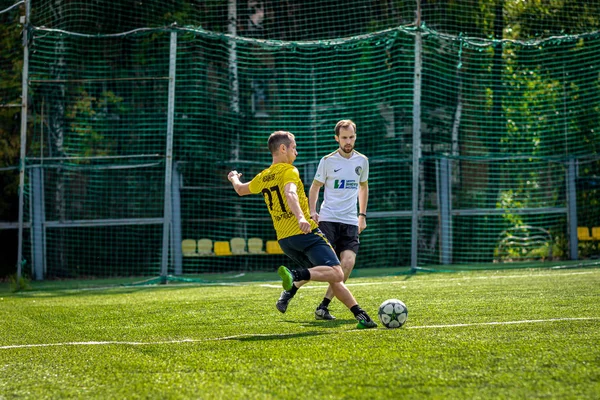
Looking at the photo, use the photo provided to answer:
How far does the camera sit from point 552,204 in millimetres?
16438

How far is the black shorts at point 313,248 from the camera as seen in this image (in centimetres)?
632

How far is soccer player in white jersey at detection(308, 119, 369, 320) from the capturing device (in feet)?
24.7

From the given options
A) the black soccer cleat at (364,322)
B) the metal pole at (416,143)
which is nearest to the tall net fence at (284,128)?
the metal pole at (416,143)

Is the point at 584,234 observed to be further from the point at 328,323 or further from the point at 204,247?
the point at 328,323

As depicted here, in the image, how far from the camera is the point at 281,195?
641 centimetres

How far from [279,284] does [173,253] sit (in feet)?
13.5

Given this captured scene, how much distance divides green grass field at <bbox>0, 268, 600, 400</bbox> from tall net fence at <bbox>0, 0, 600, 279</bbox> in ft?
21.0

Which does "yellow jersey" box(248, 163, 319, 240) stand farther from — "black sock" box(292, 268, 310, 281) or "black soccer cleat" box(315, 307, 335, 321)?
"black soccer cleat" box(315, 307, 335, 321)

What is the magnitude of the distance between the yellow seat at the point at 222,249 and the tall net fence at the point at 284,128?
0.13ft

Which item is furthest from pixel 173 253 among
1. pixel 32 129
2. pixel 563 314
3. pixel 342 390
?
pixel 342 390

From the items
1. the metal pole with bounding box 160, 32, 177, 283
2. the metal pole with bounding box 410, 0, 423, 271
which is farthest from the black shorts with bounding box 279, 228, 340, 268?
the metal pole with bounding box 410, 0, 423, 271

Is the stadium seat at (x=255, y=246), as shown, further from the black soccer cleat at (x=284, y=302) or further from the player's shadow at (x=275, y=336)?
the player's shadow at (x=275, y=336)

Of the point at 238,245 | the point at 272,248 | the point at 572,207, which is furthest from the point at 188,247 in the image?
the point at 572,207

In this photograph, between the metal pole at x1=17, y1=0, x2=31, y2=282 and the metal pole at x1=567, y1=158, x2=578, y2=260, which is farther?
the metal pole at x1=567, y1=158, x2=578, y2=260
